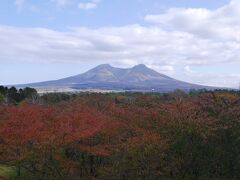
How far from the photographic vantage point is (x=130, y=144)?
2373 cm

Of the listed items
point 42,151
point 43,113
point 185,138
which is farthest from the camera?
point 43,113

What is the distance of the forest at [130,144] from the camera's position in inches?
949

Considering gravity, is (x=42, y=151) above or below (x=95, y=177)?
above

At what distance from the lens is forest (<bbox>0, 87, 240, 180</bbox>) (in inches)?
949

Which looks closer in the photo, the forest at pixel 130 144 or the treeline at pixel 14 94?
the forest at pixel 130 144

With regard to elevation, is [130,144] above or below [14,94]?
below

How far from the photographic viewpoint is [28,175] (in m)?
28.4

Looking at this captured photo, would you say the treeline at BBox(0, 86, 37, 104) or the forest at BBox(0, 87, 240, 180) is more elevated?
the treeline at BBox(0, 86, 37, 104)

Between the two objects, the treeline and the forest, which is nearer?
the forest

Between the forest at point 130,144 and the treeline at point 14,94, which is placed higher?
the treeline at point 14,94

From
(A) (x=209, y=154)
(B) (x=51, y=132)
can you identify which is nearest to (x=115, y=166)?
(B) (x=51, y=132)

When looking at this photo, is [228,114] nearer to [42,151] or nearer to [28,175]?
[42,151]

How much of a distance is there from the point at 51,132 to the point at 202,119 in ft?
31.9

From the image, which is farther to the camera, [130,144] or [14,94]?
[14,94]
